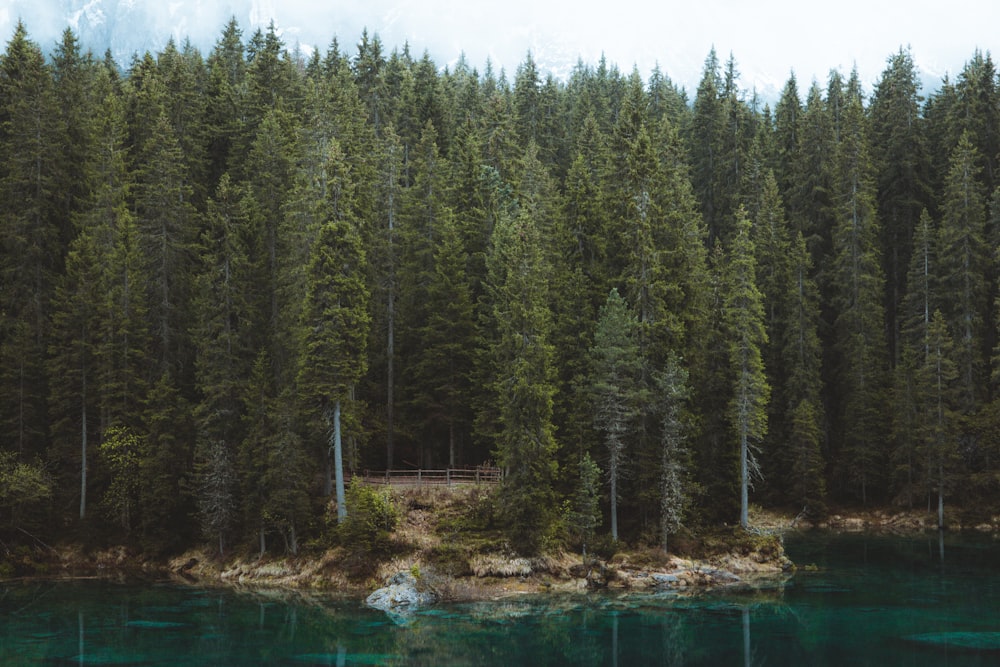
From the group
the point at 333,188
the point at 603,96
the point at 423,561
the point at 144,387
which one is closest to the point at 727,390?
the point at 423,561

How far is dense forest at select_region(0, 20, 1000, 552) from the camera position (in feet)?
144

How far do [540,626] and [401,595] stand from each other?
287 inches

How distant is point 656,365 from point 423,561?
16.1 metres

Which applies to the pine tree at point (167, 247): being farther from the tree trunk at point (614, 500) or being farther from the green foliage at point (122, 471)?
the tree trunk at point (614, 500)

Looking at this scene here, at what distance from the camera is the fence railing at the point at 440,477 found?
150ft

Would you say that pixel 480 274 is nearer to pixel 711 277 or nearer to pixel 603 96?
pixel 711 277

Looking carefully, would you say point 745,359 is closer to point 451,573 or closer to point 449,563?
point 449,563

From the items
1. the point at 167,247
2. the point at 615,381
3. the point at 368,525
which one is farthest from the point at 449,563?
the point at 167,247

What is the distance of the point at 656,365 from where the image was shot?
149ft

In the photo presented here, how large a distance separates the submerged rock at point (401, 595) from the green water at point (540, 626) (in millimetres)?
973

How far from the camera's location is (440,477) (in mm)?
46812

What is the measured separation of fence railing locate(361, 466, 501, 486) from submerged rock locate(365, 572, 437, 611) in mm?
7628

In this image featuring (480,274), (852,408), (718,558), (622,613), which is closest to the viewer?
(622,613)

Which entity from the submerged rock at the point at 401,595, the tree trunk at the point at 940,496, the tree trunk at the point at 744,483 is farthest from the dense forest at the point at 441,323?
the submerged rock at the point at 401,595
